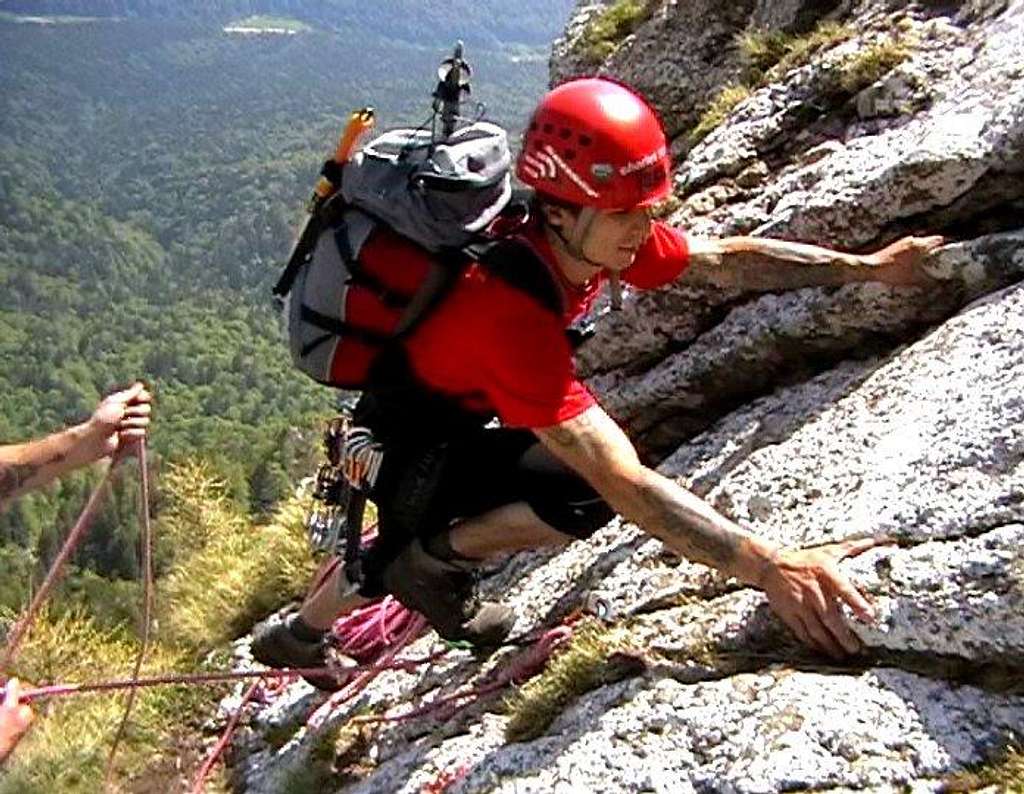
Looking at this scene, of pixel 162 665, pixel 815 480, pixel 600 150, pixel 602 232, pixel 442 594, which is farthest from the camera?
pixel 162 665

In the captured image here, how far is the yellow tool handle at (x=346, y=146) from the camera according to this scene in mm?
5621

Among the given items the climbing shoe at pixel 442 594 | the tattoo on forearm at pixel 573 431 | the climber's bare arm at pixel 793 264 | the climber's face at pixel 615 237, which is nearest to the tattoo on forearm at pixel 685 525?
the tattoo on forearm at pixel 573 431

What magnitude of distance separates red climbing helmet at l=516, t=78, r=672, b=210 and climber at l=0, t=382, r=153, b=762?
92.1 inches

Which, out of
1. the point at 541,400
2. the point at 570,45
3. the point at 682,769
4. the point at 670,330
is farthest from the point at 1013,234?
the point at 570,45

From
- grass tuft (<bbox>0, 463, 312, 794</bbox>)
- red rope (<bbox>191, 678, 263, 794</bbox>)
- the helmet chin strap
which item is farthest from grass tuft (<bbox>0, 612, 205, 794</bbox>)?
the helmet chin strap

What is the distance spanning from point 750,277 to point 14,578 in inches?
3745

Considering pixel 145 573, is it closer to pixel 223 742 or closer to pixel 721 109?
pixel 223 742

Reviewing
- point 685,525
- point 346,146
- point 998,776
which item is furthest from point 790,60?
point 998,776

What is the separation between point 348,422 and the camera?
643cm

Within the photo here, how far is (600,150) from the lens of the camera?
4930 mm

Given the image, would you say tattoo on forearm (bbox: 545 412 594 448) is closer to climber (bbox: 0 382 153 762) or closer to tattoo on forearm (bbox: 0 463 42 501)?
climber (bbox: 0 382 153 762)

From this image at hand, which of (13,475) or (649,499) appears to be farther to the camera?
(13,475)

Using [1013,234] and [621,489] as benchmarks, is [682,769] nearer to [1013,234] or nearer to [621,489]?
[621,489]

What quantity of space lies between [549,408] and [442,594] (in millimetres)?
1693
